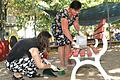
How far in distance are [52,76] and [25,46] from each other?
1.25 m

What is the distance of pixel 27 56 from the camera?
5.30 meters

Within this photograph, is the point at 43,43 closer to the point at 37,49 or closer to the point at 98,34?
the point at 37,49

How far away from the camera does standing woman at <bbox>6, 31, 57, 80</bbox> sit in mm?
4863

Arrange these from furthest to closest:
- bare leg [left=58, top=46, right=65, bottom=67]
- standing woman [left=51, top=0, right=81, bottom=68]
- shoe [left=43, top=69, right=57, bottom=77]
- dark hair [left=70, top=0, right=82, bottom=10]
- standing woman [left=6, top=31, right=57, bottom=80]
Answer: bare leg [left=58, top=46, right=65, bottom=67] < standing woman [left=51, top=0, right=81, bottom=68] < shoe [left=43, top=69, right=57, bottom=77] < dark hair [left=70, top=0, right=82, bottom=10] < standing woman [left=6, top=31, right=57, bottom=80]

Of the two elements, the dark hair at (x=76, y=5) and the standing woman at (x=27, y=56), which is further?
the dark hair at (x=76, y=5)

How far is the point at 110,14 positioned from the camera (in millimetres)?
11992

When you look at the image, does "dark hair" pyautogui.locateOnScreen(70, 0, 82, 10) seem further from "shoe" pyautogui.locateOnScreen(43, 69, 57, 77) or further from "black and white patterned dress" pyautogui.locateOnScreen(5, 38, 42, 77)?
"black and white patterned dress" pyautogui.locateOnScreen(5, 38, 42, 77)

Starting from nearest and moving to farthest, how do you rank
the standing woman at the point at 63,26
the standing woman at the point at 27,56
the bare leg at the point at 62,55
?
the standing woman at the point at 27,56 → the standing woman at the point at 63,26 → the bare leg at the point at 62,55

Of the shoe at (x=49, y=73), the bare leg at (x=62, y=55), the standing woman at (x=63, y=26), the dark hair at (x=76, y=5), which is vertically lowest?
the shoe at (x=49, y=73)

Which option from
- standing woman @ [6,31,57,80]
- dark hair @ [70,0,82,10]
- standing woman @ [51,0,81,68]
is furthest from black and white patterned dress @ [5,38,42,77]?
dark hair @ [70,0,82,10]

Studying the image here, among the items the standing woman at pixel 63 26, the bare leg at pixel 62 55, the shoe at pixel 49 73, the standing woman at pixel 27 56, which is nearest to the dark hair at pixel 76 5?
the standing woman at pixel 63 26

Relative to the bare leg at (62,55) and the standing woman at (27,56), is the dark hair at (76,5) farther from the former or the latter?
the standing woman at (27,56)

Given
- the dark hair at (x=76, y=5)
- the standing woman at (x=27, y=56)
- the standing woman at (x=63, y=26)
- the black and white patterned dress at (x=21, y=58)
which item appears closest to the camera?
the standing woman at (x=27, y=56)

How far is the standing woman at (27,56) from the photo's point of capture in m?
4.86
